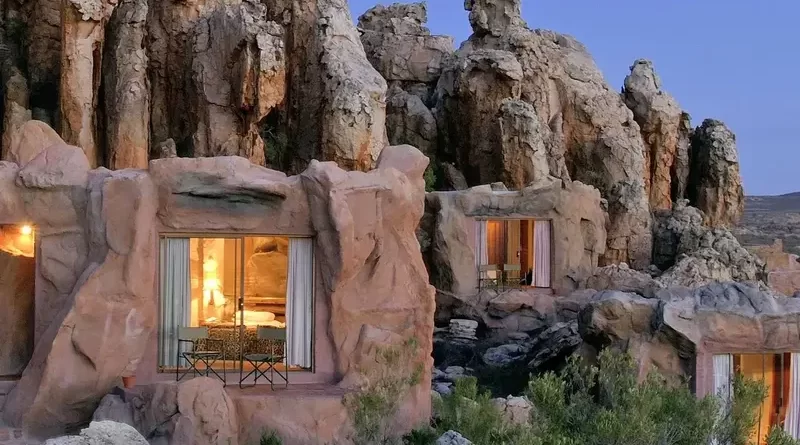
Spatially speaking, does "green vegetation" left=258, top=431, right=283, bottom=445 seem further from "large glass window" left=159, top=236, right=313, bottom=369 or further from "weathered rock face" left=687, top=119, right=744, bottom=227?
"weathered rock face" left=687, top=119, right=744, bottom=227

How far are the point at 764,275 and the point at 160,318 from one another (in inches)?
688

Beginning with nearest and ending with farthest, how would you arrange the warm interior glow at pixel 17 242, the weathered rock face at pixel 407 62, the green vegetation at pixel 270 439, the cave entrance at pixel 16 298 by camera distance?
the green vegetation at pixel 270 439
the cave entrance at pixel 16 298
the warm interior glow at pixel 17 242
the weathered rock face at pixel 407 62

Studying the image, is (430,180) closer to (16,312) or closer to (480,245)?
(480,245)

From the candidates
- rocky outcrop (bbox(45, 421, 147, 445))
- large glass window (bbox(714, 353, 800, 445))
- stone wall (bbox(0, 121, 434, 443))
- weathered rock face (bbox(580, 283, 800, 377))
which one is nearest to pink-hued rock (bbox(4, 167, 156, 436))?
stone wall (bbox(0, 121, 434, 443))

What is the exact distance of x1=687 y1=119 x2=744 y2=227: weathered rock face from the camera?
107ft

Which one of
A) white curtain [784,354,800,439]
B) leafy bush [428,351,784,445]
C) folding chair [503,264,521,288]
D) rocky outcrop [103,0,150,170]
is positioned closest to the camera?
leafy bush [428,351,784,445]

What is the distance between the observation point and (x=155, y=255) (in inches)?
522

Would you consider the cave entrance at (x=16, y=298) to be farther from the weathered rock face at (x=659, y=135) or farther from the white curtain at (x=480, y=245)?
the weathered rock face at (x=659, y=135)

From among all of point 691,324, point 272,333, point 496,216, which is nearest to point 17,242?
point 272,333

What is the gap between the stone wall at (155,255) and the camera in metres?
12.6

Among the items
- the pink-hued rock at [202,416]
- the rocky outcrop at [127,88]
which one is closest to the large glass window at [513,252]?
the rocky outcrop at [127,88]

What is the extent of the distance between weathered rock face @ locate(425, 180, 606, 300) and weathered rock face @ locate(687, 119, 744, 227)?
9805 millimetres

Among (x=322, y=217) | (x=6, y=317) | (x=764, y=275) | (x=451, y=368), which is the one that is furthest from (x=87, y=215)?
(x=764, y=275)

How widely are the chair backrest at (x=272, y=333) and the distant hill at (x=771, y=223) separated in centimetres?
2359
